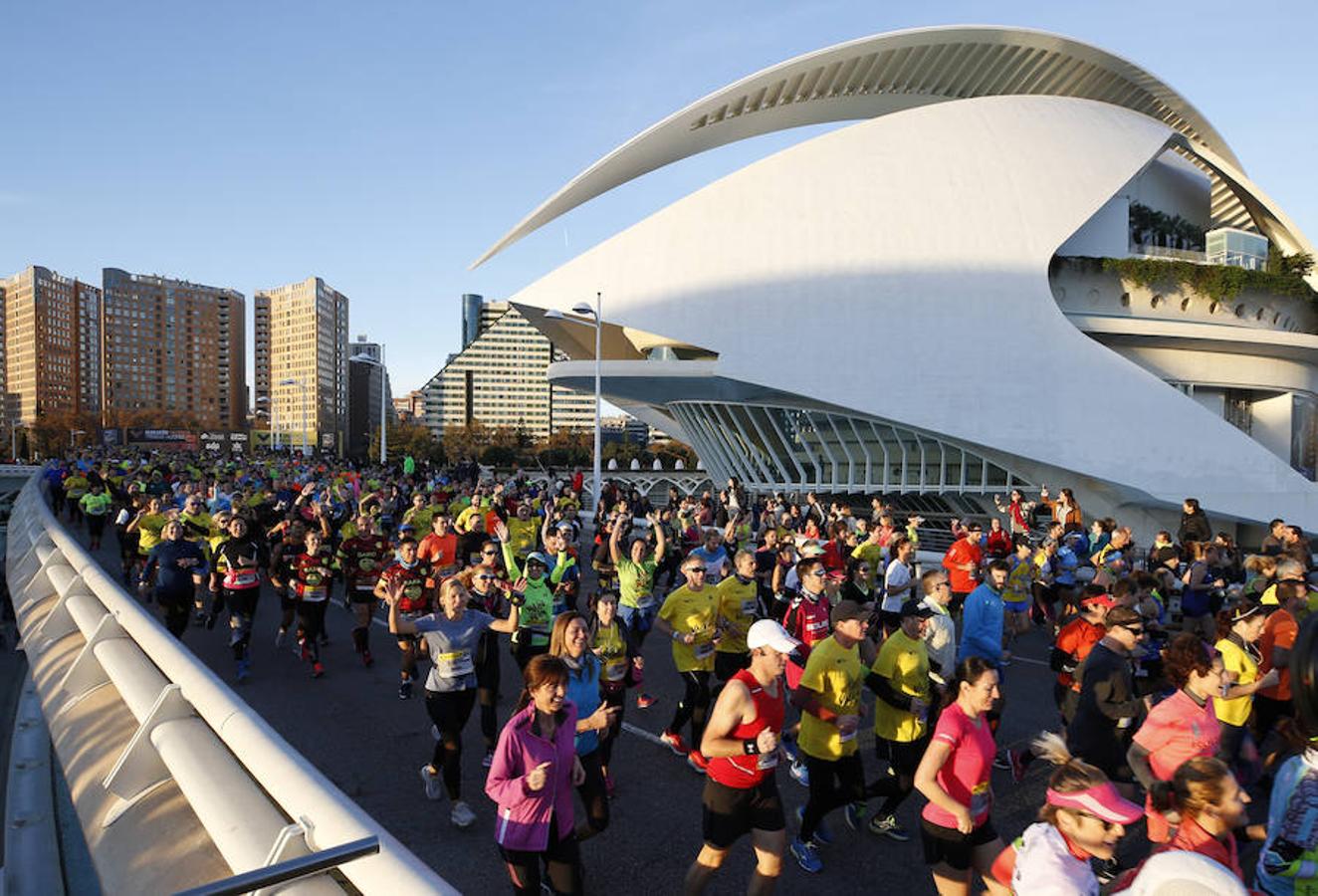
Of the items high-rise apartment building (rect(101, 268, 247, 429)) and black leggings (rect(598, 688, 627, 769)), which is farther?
high-rise apartment building (rect(101, 268, 247, 429))

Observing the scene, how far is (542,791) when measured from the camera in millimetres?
3164

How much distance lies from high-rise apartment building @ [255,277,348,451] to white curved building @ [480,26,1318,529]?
119 m

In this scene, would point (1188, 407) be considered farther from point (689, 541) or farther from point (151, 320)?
point (151, 320)

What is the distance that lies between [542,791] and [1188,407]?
2410cm

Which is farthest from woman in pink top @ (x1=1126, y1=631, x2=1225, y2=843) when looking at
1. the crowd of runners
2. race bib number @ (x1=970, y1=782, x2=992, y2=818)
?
race bib number @ (x1=970, y1=782, x2=992, y2=818)

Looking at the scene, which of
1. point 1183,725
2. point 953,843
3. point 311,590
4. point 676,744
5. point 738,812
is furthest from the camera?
point 311,590

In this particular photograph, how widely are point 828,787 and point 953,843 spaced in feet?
3.70

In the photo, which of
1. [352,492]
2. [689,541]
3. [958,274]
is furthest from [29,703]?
[958,274]

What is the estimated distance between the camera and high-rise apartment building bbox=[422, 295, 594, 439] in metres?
149

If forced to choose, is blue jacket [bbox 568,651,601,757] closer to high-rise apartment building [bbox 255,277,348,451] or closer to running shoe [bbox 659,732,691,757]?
running shoe [bbox 659,732,691,757]

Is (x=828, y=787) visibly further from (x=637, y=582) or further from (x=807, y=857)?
(x=637, y=582)

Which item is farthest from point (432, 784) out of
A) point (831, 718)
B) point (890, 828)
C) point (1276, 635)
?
point (1276, 635)

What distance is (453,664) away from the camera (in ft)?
15.6

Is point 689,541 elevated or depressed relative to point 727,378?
depressed
